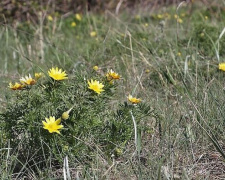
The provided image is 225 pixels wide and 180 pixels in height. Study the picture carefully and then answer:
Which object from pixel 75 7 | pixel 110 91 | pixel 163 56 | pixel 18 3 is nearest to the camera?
pixel 110 91

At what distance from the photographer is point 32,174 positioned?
6.54 feet

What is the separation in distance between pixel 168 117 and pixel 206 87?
37cm

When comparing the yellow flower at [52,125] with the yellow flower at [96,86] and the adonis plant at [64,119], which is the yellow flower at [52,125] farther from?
the yellow flower at [96,86]

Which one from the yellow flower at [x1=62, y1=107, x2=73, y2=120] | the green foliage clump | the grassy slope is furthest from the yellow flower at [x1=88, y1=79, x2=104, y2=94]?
the green foliage clump

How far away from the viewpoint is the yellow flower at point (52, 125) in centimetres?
185

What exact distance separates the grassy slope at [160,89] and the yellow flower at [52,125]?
0.21m

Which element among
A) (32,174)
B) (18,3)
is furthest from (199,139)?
(18,3)

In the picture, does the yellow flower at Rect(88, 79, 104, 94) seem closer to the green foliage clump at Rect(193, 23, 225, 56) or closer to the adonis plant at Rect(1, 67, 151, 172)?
the adonis plant at Rect(1, 67, 151, 172)

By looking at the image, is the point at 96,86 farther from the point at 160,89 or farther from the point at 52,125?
the point at 160,89

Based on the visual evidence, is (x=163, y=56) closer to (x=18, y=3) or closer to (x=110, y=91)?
(x=110, y=91)

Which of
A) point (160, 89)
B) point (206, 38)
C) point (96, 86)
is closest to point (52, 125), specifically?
point (96, 86)

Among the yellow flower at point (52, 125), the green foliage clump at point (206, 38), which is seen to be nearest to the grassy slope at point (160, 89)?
the green foliage clump at point (206, 38)

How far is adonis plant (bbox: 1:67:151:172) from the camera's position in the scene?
194cm

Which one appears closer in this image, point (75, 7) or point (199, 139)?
point (199, 139)
